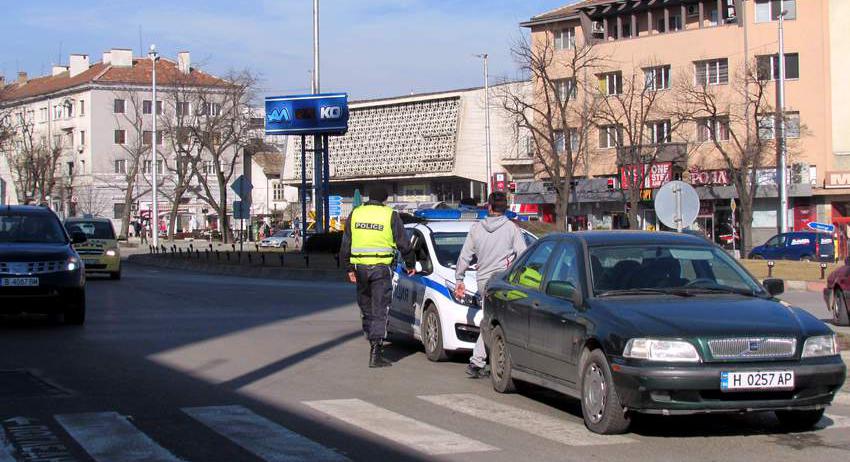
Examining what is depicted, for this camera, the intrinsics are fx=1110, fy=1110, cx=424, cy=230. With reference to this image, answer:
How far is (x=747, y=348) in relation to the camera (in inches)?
301

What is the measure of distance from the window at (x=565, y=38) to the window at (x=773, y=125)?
15.0 m

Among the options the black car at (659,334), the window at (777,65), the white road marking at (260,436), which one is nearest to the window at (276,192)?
the window at (777,65)

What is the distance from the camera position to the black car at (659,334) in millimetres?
7617

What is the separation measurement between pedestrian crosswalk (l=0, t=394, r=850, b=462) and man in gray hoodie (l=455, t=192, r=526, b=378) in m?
1.93

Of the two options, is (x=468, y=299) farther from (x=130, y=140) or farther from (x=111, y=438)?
(x=130, y=140)

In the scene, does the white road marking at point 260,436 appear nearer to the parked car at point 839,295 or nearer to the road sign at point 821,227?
the parked car at point 839,295

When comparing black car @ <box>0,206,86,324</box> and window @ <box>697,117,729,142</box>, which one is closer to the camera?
black car @ <box>0,206,86,324</box>

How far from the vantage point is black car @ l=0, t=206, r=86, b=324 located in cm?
1576

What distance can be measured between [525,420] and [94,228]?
25.8 m

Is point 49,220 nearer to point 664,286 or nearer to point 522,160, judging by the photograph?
point 664,286

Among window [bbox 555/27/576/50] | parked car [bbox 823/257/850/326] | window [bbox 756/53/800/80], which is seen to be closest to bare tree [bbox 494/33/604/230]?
window [bbox 555/27/576/50]

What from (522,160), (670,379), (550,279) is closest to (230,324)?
(550,279)

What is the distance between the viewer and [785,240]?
44562mm

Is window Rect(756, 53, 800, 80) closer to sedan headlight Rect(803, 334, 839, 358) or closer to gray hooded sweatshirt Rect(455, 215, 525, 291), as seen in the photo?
gray hooded sweatshirt Rect(455, 215, 525, 291)
